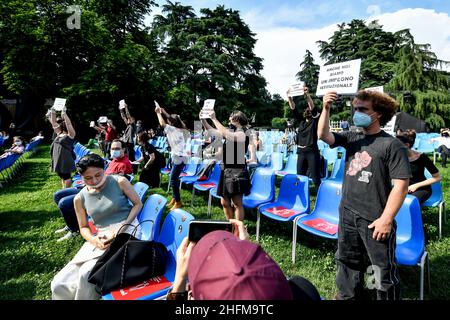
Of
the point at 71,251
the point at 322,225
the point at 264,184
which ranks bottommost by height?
the point at 71,251

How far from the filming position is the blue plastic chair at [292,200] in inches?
164

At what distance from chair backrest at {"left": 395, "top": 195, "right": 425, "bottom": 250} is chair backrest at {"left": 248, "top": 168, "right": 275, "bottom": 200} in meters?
1.93

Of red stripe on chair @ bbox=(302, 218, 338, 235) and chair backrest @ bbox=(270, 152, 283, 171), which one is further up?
chair backrest @ bbox=(270, 152, 283, 171)

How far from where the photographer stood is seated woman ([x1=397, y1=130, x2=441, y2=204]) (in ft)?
12.9

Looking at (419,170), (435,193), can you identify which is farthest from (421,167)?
(435,193)

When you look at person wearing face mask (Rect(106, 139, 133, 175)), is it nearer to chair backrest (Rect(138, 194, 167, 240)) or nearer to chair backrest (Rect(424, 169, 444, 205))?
chair backrest (Rect(138, 194, 167, 240))

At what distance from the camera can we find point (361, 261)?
2.40 m

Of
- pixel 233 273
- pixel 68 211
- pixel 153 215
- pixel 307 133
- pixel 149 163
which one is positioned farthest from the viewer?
pixel 149 163

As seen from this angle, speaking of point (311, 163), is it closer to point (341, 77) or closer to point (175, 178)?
point (175, 178)

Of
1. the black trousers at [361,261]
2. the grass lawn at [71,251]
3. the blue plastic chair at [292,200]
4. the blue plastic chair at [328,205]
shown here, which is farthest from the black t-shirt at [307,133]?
the black trousers at [361,261]

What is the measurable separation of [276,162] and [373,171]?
228 inches

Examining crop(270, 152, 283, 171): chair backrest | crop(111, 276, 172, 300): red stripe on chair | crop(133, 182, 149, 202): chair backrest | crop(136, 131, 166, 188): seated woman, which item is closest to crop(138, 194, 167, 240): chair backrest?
crop(133, 182, 149, 202): chair backrest

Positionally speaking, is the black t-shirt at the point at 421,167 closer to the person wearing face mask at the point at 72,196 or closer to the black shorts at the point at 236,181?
the black shorts at the point at 236,181

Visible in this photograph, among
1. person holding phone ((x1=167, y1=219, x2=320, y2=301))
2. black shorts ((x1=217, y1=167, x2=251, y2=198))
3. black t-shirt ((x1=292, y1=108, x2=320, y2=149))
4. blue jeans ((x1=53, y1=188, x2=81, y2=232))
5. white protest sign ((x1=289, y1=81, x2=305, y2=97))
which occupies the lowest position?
blue jeans ((x1=53, y1=188, x2=81, y2=232))
